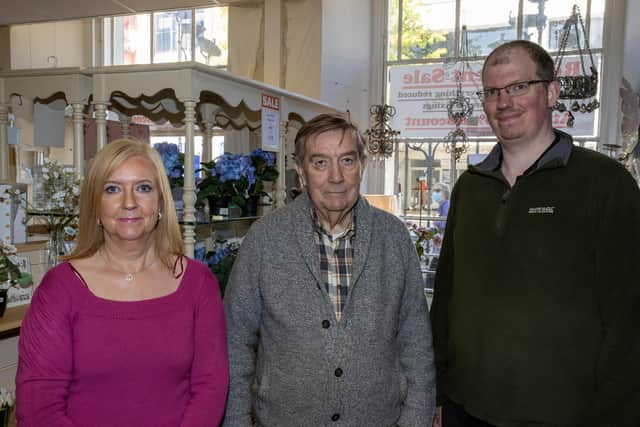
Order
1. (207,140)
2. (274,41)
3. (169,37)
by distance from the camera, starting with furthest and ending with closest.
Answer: (169,37), (274,41), (207,140)

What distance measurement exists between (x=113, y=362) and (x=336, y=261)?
0.62 metres

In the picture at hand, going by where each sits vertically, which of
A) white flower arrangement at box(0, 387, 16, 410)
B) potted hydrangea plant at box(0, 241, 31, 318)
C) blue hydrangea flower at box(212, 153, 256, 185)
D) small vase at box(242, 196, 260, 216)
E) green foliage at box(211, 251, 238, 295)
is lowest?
white flower arrangement at box(0, 387, 16, 410)

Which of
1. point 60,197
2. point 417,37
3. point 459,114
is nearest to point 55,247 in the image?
point 60,197

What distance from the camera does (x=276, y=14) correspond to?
4988mm

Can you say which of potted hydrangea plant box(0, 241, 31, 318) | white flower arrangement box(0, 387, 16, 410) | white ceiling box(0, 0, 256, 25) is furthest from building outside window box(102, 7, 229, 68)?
white flower arrangement box(0, 387, 16, 410)

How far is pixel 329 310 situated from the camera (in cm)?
137

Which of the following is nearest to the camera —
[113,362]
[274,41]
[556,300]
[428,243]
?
[113,362]

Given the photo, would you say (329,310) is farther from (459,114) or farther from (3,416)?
(459,114)

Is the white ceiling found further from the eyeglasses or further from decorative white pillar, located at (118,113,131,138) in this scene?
the eyeglasses

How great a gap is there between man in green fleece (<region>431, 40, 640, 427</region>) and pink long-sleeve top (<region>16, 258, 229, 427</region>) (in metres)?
0.72

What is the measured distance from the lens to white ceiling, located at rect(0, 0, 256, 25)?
4.41m

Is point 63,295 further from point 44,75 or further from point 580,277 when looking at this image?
point 44,75

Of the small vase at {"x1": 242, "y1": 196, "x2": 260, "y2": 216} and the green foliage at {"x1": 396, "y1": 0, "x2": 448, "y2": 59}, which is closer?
the small vase at {"x1": 242, "y1": 196, "x2": 260, "y2": 216}

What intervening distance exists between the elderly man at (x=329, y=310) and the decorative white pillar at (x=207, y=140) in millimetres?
2293
